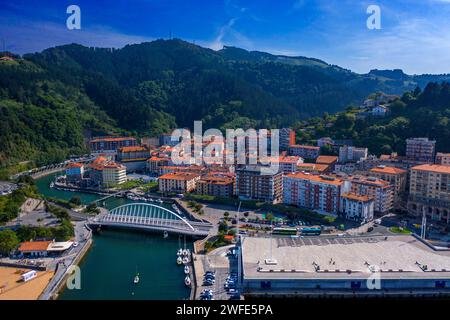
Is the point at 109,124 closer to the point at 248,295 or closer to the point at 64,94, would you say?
the point at 64,94

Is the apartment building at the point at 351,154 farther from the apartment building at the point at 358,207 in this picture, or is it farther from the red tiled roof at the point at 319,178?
the apartment building at the point at 358,207

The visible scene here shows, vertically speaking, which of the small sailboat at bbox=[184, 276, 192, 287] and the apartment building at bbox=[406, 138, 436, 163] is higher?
the apartment building at bbox=[406, 138, 436, 163]

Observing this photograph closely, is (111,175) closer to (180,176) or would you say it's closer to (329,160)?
(180,176)

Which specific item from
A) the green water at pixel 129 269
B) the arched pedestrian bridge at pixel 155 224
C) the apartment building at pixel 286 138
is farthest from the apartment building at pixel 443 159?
the green water at pixel 129 269

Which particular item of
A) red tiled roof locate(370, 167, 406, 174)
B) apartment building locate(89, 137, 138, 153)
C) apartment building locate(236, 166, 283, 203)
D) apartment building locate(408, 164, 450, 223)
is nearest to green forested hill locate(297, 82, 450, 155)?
red tiled roof locate(370, 167, 406, 174)

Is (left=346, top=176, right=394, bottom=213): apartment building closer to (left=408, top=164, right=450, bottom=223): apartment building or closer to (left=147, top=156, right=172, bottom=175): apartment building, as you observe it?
(left=408, top=164, right=450, bottom=223): apartment building
